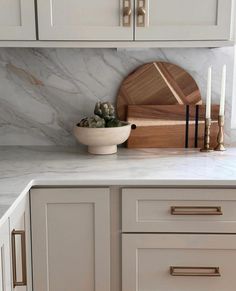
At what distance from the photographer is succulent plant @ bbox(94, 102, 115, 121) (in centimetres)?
225

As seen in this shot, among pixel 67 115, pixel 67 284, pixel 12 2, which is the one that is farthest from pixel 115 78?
pixel 67 284

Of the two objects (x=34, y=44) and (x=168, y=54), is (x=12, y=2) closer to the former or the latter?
(x=34, y=44)

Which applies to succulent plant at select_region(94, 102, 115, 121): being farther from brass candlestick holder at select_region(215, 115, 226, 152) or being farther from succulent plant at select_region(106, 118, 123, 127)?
brass candlestick holder at select_region(215, 115, 226, 152)

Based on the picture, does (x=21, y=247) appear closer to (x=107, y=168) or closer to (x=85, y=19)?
(x=107, y=168)

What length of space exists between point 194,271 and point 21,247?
2.28 feet

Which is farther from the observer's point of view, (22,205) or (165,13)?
(165,13)

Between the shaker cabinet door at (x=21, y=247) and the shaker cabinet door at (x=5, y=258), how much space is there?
2.2 inches

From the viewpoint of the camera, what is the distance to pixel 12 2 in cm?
202

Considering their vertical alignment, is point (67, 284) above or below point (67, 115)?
below

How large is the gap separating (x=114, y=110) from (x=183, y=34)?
55 cm

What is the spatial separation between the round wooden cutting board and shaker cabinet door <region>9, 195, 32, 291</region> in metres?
0.88

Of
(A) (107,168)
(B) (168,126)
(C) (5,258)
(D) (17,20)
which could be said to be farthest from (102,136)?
(C) (5,258)

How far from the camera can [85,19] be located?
2.04 meters

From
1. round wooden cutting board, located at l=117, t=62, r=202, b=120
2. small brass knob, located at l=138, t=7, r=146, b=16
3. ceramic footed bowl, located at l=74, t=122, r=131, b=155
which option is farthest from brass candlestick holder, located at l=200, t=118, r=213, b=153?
small brass knob, located at l=138, t=7, r=146, b=16
